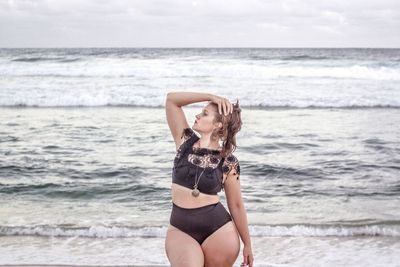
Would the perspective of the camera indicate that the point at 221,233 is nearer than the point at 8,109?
Yes

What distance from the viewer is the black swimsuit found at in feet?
11.8

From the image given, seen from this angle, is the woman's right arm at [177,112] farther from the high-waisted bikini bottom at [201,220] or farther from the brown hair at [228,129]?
the high-waisted bikini bottom at [201,220]

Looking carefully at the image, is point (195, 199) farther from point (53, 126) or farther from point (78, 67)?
point (78, 67)

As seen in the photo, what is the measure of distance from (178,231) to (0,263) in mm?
2795

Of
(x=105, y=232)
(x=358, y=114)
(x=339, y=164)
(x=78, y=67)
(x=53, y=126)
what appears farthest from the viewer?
(x=78, y=67)

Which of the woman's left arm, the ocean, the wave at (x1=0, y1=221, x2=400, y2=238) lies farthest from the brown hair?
the wave at (x1=0, y1=221, x2=400, y2=238)

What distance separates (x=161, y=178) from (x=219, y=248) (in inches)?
243

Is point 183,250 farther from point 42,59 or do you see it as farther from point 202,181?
point 42,59

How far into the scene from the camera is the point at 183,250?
354 cm

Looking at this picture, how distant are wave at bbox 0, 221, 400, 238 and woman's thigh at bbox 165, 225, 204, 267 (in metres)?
3.23

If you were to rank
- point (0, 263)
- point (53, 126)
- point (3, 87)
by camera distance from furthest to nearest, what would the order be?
1. point (3, 87)
2. point (53, 126)
3. point (0, 263)

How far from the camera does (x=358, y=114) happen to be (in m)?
19.7

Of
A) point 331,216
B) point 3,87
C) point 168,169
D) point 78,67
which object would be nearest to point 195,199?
point 331,216

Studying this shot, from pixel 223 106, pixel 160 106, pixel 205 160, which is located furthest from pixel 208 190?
pixel 160 106
